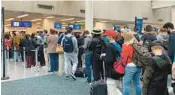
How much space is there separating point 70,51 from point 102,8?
50.3 feet

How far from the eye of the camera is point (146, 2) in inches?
1093

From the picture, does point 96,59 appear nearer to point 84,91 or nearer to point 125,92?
point 84,91

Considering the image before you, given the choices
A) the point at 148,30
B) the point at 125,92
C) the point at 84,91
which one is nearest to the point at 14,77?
the point at 84,91

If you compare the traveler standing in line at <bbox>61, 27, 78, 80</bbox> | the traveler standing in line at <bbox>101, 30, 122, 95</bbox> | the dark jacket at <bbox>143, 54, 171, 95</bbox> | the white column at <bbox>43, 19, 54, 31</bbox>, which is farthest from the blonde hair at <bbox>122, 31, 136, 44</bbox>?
the white column at <bbox>43, 19, 54, 31</bbox>

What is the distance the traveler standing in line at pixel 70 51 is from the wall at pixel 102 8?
10.3m

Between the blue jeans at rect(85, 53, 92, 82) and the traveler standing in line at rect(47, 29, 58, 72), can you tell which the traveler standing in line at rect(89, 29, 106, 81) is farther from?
the traveler standing in line at rect(47, 29, 58, 72)

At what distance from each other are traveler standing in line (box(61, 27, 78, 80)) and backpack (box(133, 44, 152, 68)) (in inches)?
149

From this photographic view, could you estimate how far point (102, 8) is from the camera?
24297mm

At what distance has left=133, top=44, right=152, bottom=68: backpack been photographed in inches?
218

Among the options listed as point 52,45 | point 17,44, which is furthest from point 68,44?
point 17,44

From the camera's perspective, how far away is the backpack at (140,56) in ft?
18.1

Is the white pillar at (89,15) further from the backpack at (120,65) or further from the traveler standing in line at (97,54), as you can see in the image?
the backpack at (120,65)

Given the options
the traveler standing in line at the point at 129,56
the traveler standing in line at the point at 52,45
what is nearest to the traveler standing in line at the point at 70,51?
the traveler standing in line at the point at 52,45

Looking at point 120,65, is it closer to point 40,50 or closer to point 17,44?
point 40,50
